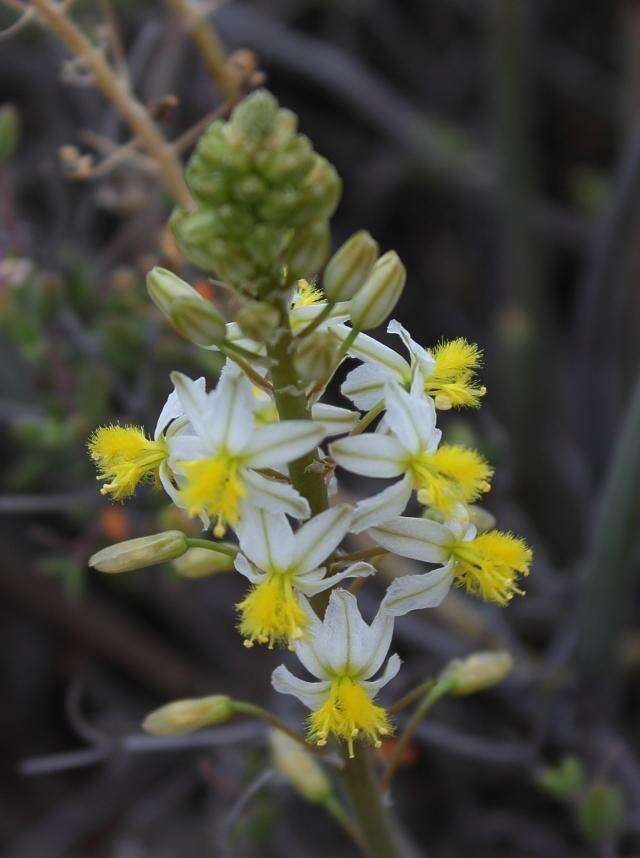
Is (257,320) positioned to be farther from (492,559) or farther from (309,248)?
(492,559)

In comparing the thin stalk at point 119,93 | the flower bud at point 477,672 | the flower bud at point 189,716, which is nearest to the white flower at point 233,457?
the flower bud at point 189,716

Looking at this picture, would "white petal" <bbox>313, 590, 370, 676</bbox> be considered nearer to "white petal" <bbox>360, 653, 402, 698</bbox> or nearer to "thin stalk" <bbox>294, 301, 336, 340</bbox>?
"white petal" <bbox>360, 653, 402, 698</bbox>

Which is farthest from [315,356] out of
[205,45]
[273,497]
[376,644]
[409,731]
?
[205,45]

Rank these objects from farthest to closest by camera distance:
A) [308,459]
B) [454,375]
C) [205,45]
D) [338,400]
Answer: [338,400], [205,45], [454,375], [308,459]

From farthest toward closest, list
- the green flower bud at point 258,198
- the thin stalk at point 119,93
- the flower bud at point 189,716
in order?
the thin stalk at point 119,93 → the flower bud at point 189,716 → the green flower bud at point 258,198

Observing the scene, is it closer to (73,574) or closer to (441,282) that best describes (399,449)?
(73,574)

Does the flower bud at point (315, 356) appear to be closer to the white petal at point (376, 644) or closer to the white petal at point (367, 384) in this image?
the white petal at point (367, 384)

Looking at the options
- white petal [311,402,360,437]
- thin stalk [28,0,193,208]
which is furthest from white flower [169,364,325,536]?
thin stalk [28,0,193,208]
